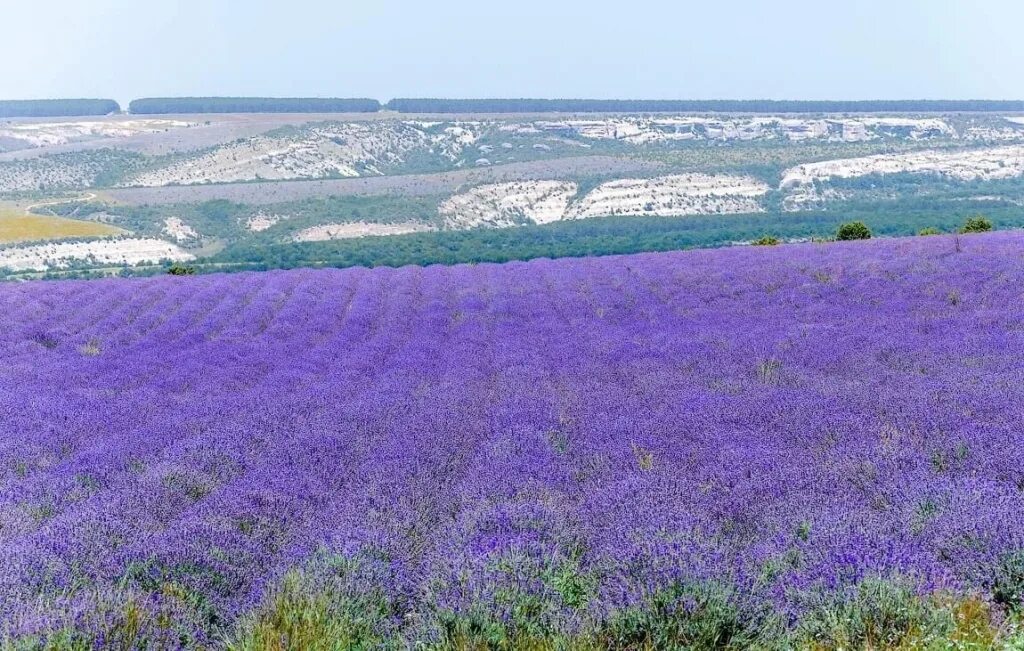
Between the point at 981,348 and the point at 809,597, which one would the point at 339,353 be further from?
the point at 809,597

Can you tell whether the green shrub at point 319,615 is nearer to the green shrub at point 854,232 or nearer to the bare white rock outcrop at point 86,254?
the green shrub at point 854,232

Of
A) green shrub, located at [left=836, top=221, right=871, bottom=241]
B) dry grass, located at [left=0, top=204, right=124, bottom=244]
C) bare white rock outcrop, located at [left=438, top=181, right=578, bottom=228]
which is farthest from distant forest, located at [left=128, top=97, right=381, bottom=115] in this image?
green shrub, located at [left=836, top=221, right=871, bottom=241]

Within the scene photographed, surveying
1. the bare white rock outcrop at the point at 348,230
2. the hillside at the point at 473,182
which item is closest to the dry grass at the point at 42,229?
the hillside at the point at 473,182

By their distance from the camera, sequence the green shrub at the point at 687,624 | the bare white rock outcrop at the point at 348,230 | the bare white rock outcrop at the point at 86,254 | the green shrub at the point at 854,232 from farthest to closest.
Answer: the bare white rock outcrop at the point at 348,230 < the bare white rock outcrop at the point at 86,254 < the green shrub at the point at 854,232 < the green shrub at the point at 687,624

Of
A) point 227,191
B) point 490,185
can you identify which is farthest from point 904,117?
point 227,191

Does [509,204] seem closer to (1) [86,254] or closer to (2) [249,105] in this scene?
(1) [86,254]

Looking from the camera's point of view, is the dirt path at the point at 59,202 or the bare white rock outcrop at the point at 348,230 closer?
the bare white rock outcrop at the point at 348,230

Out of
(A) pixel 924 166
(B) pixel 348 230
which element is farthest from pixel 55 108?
(A) pixel 924 166
